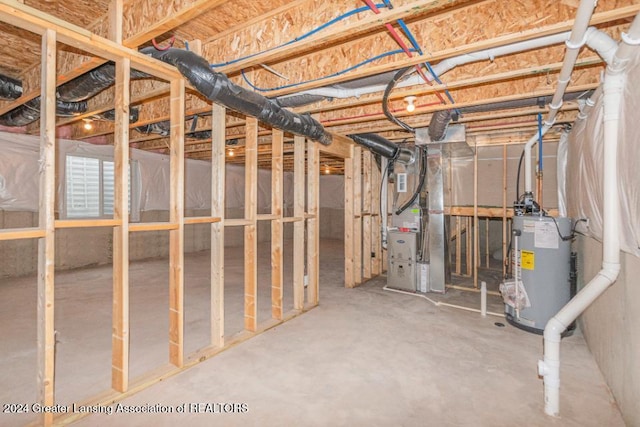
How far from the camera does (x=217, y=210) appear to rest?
2.62 meters

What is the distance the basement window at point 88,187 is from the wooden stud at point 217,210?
13.7ft

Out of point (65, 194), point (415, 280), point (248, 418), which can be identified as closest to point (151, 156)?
point (65, 194)

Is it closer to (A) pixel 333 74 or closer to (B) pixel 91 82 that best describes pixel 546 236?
(A) pixel 333 74

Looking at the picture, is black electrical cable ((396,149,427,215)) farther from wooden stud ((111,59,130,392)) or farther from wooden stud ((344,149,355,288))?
wooden stud ((111,59,130,392))

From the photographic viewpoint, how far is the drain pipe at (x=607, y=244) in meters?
1.85

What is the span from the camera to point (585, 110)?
9.31 ft

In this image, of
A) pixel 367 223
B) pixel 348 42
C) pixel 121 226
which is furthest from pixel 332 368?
pixel 367 223

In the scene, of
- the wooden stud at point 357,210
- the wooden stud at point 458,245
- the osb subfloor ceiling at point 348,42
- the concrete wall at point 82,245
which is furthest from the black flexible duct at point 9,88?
the wooden stud at point 458,245

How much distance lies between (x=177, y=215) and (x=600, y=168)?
10.0 feet

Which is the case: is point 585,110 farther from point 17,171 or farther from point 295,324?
point 17,171

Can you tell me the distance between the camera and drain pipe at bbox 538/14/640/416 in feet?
6.06

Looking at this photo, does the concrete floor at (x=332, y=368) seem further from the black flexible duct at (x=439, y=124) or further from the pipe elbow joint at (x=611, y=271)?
the black flexible duct at (x=439, y=124)

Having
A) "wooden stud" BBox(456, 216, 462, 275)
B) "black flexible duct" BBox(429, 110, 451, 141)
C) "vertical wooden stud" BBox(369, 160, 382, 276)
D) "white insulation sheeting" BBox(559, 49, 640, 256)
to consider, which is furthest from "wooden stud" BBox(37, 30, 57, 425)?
"wooden stud" BBox(456, 216, 462, 275)

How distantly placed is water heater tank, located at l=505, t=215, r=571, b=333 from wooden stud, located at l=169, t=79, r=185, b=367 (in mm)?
3153
